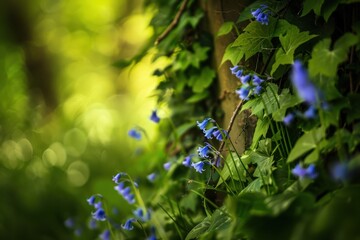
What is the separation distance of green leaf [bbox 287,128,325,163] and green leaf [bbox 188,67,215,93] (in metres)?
1.04

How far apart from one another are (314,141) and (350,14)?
659 millimetres

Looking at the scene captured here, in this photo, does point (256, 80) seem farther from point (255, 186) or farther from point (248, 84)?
point (255, 186)

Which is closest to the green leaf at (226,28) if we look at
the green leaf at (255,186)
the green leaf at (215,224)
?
the green leaf at (255,186)

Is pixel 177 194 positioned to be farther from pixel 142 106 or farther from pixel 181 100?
pixel 142 106

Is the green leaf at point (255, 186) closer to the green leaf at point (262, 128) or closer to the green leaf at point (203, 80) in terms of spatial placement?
the green leaf at point (262, 128)

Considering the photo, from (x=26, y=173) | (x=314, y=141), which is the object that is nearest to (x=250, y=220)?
(x=314, y=141)

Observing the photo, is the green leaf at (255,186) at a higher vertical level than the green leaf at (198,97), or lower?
lower

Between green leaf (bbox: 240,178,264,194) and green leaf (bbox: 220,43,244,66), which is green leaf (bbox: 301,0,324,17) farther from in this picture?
green leaf (bbox: 240,178,264,194)

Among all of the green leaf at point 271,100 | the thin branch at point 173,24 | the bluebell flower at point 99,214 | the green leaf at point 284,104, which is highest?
the thin branch at point 173,24

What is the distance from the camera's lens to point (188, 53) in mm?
2545

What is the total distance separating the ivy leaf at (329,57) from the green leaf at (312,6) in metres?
0.25

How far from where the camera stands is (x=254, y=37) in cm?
185

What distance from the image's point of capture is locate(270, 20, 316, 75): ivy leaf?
1.69 metres

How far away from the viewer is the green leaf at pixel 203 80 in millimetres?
2469
